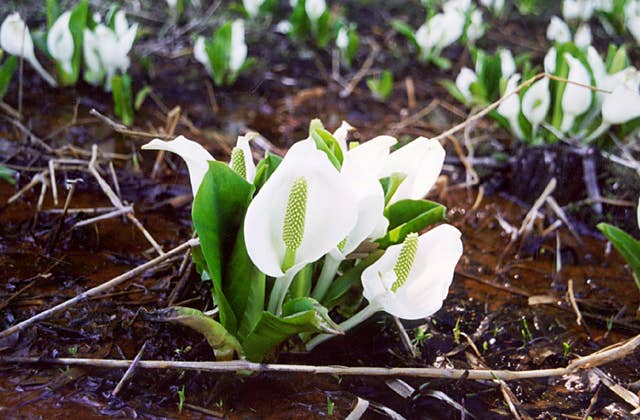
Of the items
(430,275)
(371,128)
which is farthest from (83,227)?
(371,128)

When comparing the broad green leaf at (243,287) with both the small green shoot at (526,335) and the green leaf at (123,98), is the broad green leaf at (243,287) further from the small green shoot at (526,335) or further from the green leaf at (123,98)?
the green leaf at (123,98)

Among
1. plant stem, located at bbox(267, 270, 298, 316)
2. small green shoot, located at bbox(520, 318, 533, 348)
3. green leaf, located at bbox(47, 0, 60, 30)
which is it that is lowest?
small green shoot, located at bbox(520, 318, 533, 348)

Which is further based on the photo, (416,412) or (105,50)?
(105,50)

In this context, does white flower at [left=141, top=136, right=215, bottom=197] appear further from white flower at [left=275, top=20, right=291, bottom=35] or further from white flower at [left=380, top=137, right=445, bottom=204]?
white flower at [left=275, top=20, right=291, bottom=35]

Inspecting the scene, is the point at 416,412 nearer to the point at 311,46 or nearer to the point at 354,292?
the point at 354,292

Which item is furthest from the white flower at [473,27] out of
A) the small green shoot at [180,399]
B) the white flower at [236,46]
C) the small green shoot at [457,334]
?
the small green shoot at [180,399]

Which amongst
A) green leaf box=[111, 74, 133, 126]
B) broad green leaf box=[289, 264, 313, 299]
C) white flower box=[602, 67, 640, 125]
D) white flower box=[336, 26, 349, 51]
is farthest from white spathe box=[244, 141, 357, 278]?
white flower box=[336, 26, 349, 51]
